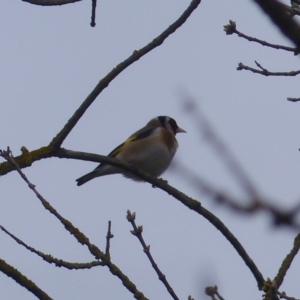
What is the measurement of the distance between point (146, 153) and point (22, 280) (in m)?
4.33

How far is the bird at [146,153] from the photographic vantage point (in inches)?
252

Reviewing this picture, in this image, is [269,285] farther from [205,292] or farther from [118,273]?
[118,273]

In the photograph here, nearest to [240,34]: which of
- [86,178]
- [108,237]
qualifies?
[108,237]

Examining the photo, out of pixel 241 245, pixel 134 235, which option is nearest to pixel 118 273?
pixel 134 235

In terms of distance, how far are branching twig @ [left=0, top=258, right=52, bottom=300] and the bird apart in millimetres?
3924

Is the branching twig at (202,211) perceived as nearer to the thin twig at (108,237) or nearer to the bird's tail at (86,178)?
the thin twig at (108,237)

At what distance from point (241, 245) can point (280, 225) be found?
1793 mm

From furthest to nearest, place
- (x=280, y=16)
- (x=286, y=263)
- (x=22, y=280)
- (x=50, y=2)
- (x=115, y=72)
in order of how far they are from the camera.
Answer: (x=50, y=2), (x=115, y=72), (x=286, y=263), (x=22, y=280), (x=280, y=16)

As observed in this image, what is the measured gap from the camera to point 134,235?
2.54m

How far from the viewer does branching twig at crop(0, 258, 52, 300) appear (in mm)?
2074

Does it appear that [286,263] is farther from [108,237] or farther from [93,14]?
[93,14]

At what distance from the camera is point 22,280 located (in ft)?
7.23

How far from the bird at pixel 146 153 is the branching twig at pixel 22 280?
12.9 feet

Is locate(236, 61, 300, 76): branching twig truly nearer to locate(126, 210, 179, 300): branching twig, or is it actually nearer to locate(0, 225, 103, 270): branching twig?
locate(126, 210, 179, 300): branching twig
